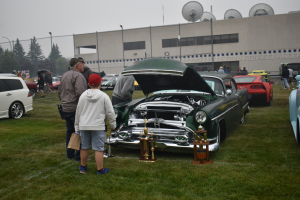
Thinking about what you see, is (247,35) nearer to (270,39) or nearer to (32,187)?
(270,39)

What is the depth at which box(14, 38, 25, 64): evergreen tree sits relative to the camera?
115 feet

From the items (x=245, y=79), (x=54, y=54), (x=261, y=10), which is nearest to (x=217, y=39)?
(x=261, y=10)

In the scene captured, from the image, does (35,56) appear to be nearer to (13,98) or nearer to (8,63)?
(8,63)

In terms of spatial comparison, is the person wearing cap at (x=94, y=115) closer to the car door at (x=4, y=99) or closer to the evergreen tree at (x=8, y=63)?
the car door at (x=4, y=99)

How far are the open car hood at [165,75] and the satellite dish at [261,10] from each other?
36.2 m

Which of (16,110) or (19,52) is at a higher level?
(19,52)

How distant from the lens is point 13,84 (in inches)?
393

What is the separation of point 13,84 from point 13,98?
0.55 metres

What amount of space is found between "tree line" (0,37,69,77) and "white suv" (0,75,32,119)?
25.0 meters

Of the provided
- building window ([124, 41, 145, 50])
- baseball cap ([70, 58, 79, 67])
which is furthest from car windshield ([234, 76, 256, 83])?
building window ([124, 41, 145, 50])

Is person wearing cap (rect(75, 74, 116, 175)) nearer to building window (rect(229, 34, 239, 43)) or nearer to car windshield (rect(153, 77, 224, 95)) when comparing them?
A: car windshield (rect(153, 77, 224, 95))

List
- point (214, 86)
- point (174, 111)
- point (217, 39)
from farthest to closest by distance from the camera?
point (217, 39), point (214, 86), point (174, 111)

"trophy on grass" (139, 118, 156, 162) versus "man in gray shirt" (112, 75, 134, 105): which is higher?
"man in gray shirt" (112, 75, 134, 105)

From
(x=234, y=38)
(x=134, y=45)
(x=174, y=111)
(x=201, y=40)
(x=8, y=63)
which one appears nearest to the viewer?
(x=174, y=111)
